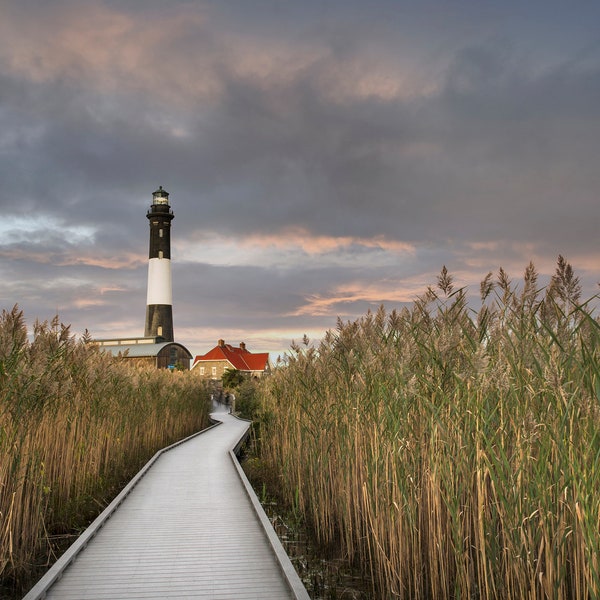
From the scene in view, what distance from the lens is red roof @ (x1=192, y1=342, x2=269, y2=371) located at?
4741 cm

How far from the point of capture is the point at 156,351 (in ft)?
122

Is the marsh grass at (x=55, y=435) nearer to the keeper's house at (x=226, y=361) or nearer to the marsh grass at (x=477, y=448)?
the marsh grass at (x=477, y=448)

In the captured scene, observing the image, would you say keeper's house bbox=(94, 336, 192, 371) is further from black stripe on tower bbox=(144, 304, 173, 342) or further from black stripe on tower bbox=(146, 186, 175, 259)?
black stripe on tower bbox=(146, 186, 175, 259)

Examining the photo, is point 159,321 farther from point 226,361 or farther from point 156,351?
point 226,361

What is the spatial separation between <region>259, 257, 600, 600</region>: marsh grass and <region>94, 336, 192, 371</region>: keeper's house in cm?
3067

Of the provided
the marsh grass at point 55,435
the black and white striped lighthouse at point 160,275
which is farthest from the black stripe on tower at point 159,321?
the marsh grass at point 55,435

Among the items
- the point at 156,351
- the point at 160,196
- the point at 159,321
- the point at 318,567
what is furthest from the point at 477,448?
the point at 160,196

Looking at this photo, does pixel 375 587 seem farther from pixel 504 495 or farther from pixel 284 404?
pixel 284 404

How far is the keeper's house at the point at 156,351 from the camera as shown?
36781 mm

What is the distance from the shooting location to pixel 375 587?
432 cm

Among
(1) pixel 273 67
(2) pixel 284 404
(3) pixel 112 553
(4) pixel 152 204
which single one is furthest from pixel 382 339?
(4) pixel 152 204

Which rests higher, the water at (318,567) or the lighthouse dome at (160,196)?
the lighthouse dome at (160,196)

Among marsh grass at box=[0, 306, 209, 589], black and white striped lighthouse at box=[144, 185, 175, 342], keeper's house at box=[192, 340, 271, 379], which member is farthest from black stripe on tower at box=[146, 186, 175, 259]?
marsh grass at box=[0, 306, 209, 589]

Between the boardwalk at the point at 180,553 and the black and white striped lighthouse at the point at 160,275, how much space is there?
33.2 m
